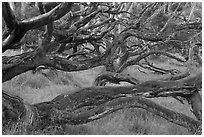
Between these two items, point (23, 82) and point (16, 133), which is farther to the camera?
point (23, 82)

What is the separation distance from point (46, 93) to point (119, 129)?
3.14 meters

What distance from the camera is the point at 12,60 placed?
194 inches

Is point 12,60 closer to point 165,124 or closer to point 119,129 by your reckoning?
point 119,129

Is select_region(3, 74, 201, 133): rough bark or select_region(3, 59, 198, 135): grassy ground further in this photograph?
select_region(3, 59, 198, 135): grassy ground

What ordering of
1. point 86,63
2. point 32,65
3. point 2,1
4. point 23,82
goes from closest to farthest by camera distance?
point 2,1 < point 32,65 < point 86,63 < point 23,82

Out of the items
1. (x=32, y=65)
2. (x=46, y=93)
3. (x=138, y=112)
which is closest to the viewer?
(x=32, y=65)

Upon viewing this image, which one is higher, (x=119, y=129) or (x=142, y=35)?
(x=142, y=35)

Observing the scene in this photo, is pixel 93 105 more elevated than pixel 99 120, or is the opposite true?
pixel 93 105

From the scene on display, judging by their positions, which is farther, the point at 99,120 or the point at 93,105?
the point at 99,120

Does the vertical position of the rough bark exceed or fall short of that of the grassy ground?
it exceeds it

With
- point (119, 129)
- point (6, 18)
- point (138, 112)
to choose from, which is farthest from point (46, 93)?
point (6, 18)

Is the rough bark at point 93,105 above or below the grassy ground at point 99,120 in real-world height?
above

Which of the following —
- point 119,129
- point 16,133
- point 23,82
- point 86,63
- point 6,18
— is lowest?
point 23,82

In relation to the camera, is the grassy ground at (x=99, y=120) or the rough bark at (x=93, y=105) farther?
the grassy ground at (x=99, y=120)
